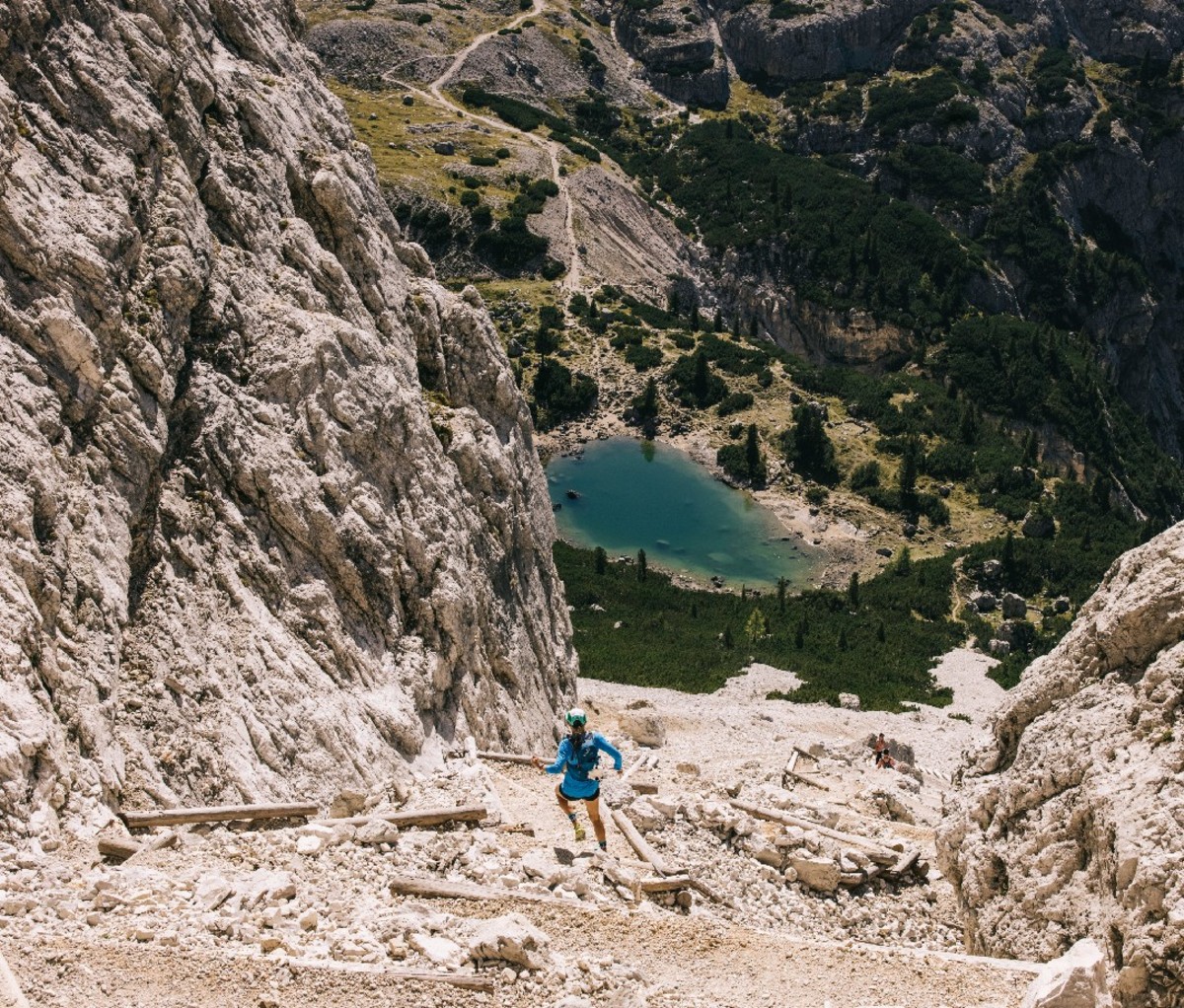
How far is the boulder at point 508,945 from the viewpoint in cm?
937

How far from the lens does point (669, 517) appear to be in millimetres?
83438

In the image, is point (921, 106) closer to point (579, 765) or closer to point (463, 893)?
point (579, 765)

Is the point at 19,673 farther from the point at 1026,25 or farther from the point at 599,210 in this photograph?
the point at 1026,25

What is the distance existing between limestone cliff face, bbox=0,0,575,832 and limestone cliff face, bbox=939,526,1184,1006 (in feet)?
27.3

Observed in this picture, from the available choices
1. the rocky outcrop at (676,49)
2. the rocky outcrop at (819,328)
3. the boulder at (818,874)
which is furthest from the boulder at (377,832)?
the rocky outcrop at (676,49)

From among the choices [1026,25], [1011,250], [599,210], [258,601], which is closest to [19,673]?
[258,601]

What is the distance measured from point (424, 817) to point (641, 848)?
8.24 feet

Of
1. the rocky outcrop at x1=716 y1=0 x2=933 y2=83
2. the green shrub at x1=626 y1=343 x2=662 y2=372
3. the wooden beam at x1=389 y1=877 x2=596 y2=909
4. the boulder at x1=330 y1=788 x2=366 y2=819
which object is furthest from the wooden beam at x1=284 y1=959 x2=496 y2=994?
the rocky outcrop at x1=716 y1=0 x2=933 y2=83

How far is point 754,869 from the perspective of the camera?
14.8m

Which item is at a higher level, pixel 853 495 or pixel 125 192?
pixel 125 192

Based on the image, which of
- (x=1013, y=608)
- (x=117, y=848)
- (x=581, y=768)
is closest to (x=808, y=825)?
(x=581, y=768)

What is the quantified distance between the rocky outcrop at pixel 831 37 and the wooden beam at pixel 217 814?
168 metres

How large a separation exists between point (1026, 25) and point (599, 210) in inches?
3430

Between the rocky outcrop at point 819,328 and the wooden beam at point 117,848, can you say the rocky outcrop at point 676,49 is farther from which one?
the wooden beam at point 117,848
